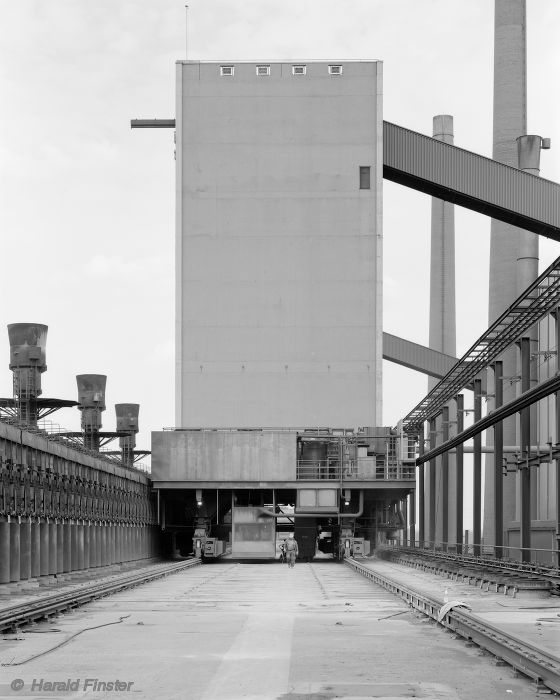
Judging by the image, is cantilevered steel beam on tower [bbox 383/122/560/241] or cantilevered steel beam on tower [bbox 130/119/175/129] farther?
cantilevered steel beam on tower [bbox 130/119/175/129]

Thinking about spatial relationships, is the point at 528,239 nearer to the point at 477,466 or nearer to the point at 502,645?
the point at 477,466

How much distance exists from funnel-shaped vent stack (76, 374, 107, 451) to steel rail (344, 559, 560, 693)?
1638 inches

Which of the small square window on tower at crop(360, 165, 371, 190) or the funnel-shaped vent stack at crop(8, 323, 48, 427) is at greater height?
the small square window on tower at crop(360, 165, 371, 190)

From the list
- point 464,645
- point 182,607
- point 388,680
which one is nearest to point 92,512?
point 182,607

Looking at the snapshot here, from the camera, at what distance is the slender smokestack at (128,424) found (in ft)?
252

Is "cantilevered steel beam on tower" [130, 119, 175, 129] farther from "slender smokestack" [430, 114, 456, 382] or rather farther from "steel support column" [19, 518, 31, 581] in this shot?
"steel support column" [19, 518, 31, 581]

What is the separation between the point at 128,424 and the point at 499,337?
152 ft

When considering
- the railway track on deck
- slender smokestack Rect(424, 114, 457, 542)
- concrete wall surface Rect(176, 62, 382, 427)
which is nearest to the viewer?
the railway track on deck

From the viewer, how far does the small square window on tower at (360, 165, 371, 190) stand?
63375 millimetres

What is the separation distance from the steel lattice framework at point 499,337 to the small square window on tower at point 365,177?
13.1 meters

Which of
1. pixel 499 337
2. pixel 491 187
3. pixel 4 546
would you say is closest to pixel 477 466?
pixel 499 337

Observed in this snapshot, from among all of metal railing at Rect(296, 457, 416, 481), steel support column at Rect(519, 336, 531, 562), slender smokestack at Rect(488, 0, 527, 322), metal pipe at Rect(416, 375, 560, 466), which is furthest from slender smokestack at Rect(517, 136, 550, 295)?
steel support column at Rect(519, 336, 531, 562)

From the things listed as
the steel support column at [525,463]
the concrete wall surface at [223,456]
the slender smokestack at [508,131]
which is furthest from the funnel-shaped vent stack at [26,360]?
the slender smokestack at [508,131]

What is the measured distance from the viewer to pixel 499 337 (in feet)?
114
